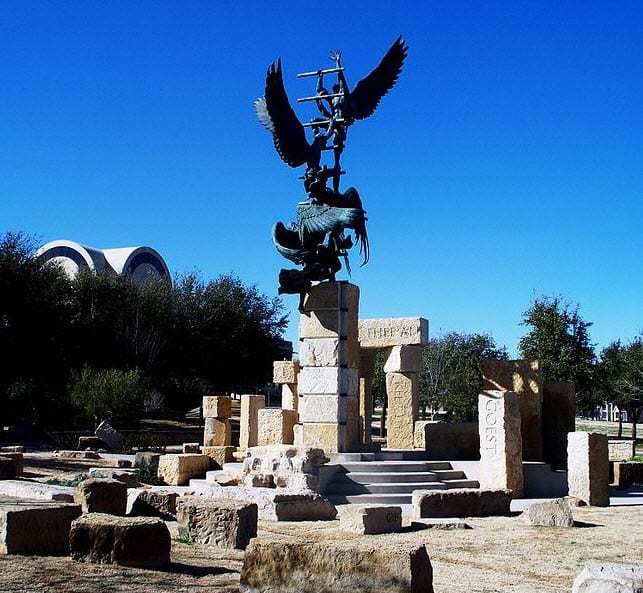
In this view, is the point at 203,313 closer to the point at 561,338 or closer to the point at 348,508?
the point at 561,338

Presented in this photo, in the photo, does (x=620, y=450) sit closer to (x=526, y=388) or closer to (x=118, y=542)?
(x=526, y=388)

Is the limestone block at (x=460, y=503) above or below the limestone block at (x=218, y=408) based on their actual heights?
below

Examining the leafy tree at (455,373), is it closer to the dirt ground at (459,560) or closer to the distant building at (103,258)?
the distant building at (103,258)

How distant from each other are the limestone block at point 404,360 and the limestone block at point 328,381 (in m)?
3.40

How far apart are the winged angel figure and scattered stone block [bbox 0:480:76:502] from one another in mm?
6593

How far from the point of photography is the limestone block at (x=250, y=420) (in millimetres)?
22375

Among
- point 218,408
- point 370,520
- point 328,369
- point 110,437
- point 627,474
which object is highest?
point 328,369

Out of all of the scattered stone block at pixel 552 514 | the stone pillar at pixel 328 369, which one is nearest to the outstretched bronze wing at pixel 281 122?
the stone pillar at pixel 328 369

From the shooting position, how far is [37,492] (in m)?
12.1

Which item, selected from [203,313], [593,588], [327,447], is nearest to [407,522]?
[327,447]

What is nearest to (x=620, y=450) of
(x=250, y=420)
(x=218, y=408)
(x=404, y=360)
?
(x=404, y=360)

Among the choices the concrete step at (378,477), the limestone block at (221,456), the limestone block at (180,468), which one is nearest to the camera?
the concrete step at (378,477)

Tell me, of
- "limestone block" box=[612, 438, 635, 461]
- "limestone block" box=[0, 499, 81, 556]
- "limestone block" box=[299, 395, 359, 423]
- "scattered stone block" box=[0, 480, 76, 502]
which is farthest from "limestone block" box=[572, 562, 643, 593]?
"limestone block" box=[612, 438, 635, 461]

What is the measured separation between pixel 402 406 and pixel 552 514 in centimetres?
960
